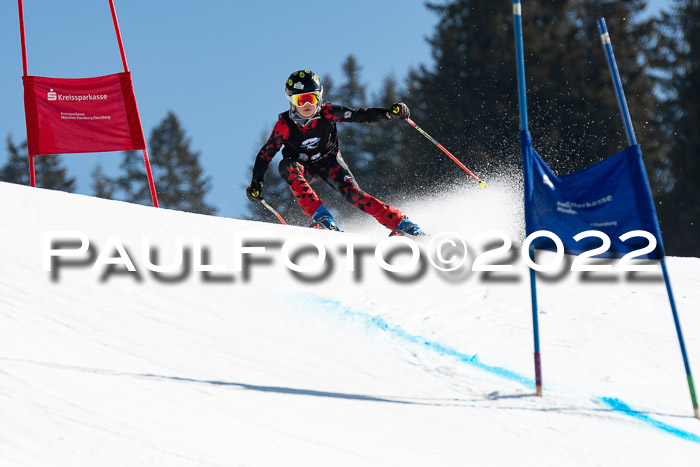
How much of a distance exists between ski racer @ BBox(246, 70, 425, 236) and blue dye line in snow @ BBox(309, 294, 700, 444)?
218 centimetres

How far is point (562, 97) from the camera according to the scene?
63.8 feet

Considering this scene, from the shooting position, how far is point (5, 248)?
446 centimetres

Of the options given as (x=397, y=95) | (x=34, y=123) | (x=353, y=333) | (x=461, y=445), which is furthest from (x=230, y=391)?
(x=397, y=95)

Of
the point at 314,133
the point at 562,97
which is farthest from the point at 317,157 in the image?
the point at 562,97

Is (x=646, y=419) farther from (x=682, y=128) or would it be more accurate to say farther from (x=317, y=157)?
(x=682, y=128)

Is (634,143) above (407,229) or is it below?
above

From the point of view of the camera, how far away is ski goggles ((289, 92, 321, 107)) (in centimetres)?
654

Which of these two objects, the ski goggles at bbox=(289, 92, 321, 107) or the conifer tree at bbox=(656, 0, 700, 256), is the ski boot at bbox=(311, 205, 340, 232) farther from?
the conifer tree at bbox=(656, 0, 700, 256)

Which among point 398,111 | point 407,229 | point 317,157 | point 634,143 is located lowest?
point 407,229

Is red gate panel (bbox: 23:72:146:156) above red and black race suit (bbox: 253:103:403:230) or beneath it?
above

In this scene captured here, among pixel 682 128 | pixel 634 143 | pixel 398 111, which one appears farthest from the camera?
pixel 682 128

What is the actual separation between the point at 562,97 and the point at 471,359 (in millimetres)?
16714

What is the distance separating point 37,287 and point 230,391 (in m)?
1.46

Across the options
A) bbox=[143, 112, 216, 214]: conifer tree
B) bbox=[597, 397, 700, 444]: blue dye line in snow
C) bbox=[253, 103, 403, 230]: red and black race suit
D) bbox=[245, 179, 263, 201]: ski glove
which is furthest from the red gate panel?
bbox=[143, 112, 216, 214]: conifer tree
